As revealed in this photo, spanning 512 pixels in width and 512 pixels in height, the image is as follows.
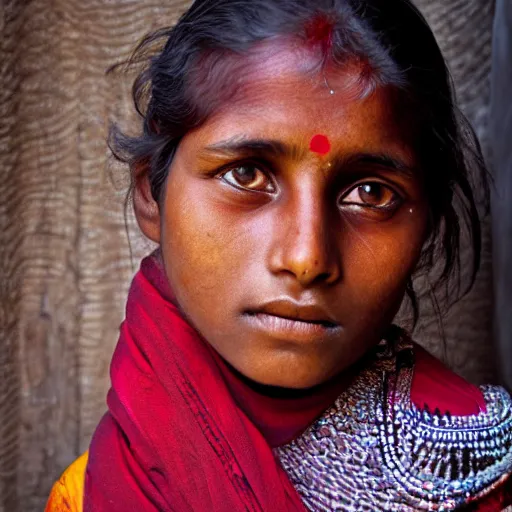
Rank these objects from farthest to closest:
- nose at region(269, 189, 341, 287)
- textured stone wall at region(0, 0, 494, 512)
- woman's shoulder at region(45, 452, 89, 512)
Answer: textured stone wall at region(0, 0, 494, 512), woman's shoulder at region(45, 452, 89, 512), nose at region(269, 189, 341, 287)

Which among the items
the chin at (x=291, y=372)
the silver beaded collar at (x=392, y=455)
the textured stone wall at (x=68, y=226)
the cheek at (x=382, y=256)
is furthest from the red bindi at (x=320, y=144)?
the textured stone wall at (x=68, y=226)

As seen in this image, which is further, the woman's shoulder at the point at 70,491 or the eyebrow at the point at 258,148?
the woman's shoulder at the point at 70,491

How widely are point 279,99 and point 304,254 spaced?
19 cm

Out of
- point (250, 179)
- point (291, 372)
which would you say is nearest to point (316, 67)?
point (250, 179)

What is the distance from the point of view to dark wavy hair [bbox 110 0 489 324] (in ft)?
3.06

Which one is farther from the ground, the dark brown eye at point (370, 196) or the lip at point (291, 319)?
the dark brown eye at point (370, 196)

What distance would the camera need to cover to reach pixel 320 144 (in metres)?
0.89

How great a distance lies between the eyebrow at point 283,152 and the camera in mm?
895

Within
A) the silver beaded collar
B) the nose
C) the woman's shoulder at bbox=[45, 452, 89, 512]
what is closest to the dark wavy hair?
the nose

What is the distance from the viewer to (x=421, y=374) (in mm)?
1124

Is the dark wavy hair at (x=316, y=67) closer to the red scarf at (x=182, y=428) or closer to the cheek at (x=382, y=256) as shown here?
the cheek at (x=382, y=256)

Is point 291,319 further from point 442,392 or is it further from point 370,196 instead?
point 442,392

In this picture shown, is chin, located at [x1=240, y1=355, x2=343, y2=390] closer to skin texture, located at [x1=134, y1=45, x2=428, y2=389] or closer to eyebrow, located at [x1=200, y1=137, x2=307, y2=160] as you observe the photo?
skin texture, located at [x1=134, y1=45, x2=428, y2=389]

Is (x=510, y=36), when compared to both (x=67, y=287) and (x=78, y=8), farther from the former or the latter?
(x=67, y=287)
